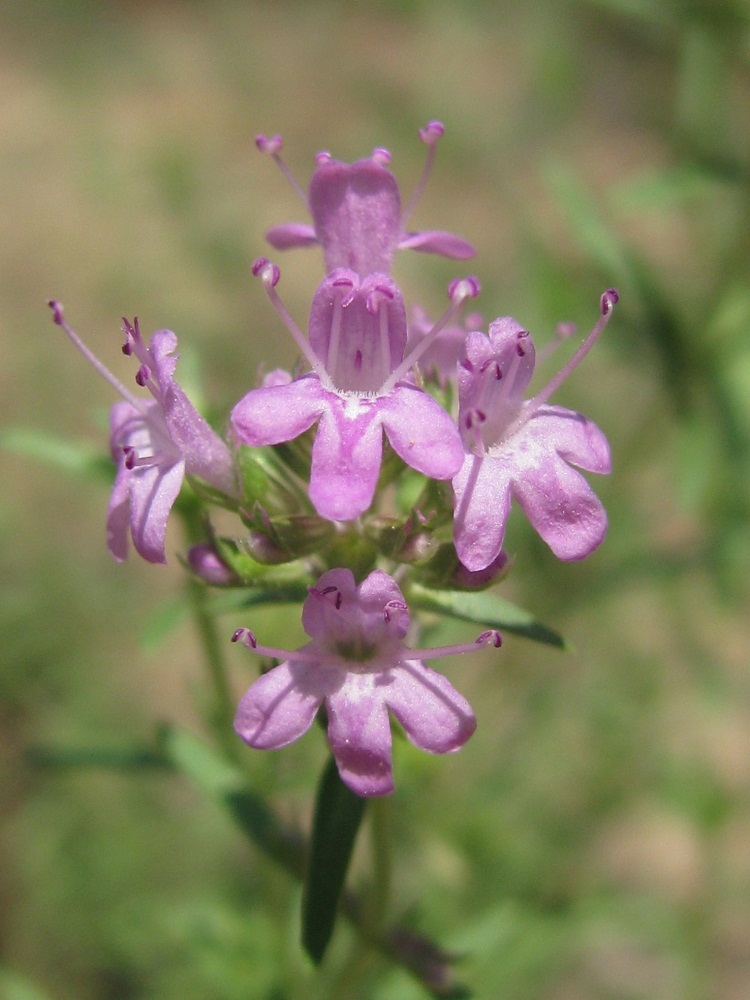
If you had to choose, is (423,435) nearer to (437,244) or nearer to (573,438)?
(573,438)

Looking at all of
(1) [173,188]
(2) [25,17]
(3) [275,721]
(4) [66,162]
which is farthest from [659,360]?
(2) [25,17]

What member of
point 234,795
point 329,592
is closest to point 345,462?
point 329,592

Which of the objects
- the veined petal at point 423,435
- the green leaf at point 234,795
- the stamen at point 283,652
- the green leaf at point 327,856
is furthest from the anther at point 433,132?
the green leaf at point 234,795

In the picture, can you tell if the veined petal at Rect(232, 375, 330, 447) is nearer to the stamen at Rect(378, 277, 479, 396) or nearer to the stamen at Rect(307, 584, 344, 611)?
the stamen at Rect(378, 277, 479, 396)

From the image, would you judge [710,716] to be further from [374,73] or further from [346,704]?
[374,73]

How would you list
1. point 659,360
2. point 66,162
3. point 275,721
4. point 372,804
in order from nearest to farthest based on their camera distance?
1. point 275,721
2. point 372,804
3. point 659,360
4. point 66,162

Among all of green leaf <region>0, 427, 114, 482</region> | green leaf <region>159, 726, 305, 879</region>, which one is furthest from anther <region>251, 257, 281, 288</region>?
green leaf <region>159, 726, 305, 879</region>

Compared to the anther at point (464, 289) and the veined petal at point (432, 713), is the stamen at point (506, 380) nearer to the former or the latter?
the anther at point (464, 289)
